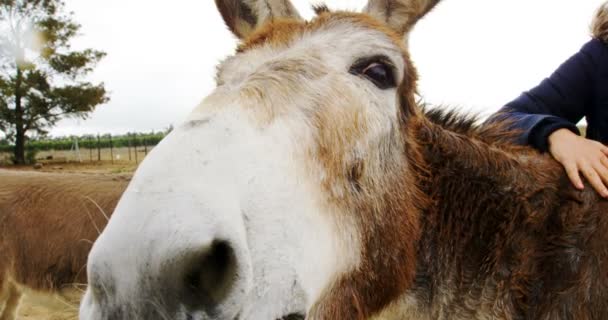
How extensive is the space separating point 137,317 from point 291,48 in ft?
4.27

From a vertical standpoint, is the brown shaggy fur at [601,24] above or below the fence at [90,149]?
above

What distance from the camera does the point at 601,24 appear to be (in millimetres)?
2908

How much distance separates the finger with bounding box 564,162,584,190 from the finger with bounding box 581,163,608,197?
4cm

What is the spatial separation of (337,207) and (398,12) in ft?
4.88

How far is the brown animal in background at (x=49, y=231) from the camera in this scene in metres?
5.85

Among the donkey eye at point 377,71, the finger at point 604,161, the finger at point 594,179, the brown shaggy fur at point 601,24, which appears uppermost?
the brown shaggy fur at point 601,24

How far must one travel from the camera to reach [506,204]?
2.27 meters

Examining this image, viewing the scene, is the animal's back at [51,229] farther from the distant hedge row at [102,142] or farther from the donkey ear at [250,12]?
the distant hedge row at [102,142]

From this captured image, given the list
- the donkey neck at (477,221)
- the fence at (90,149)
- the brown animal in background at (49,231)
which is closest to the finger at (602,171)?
the donkey neck at (477,221)

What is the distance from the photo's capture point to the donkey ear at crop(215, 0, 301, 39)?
9.25ft

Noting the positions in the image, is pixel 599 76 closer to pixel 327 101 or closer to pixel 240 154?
pixel 327 101

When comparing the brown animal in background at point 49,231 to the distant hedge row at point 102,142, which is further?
the distant hedge row at point 102,142

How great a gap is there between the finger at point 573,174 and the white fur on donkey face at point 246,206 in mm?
1167

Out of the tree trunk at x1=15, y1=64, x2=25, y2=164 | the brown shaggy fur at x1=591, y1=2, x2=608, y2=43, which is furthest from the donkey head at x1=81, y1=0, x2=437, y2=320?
the tree trunk at x1=15, y1=64, x2=25, y2=164
